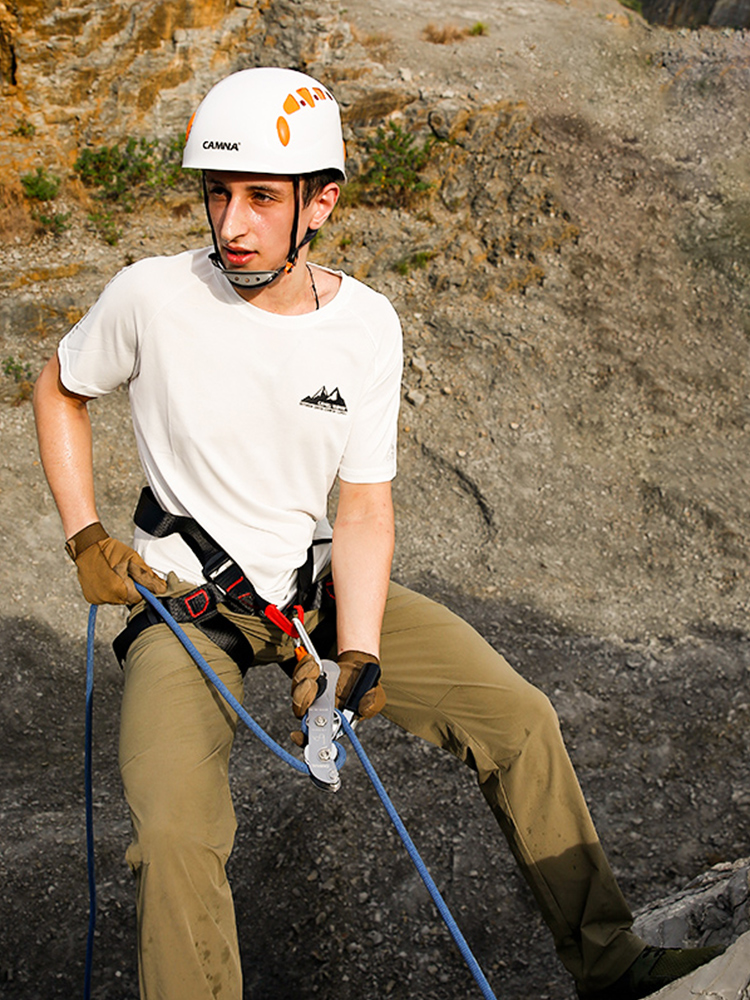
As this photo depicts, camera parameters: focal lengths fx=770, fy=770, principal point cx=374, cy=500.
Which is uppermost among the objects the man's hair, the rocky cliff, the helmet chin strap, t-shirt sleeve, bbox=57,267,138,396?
the man's hair

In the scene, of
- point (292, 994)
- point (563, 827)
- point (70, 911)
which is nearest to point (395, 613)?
point (563, 827)

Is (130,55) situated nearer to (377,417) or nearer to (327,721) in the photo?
(377,417)

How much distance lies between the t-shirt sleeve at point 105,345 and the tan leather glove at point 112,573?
63cm

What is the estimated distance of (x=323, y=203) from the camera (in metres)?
3.27

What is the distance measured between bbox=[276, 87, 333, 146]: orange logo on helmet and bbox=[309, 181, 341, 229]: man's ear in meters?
0.31

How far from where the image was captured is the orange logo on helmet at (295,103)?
293 centimetres

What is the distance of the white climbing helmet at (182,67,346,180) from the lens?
9.49 feet

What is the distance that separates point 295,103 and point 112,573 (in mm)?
1994

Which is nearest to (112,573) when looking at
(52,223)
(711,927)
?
(711,927)

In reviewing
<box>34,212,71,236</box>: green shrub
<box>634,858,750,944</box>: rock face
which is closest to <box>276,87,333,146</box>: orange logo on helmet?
<box>634,858,750,944</box>: rock face

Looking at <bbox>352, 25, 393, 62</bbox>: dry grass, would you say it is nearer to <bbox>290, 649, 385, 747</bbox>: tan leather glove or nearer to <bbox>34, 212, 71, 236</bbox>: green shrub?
<bbox>34, 212, 71, 236</bbox>: green shrub

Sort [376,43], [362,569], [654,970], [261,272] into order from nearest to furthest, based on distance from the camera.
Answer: [654,970] < [261,272] < [362,569] < [376,43]

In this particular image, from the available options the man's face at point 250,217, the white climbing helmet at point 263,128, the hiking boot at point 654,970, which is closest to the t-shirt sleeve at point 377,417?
the man's face at point 250,217

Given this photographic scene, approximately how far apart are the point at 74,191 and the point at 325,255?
3.12 meters
